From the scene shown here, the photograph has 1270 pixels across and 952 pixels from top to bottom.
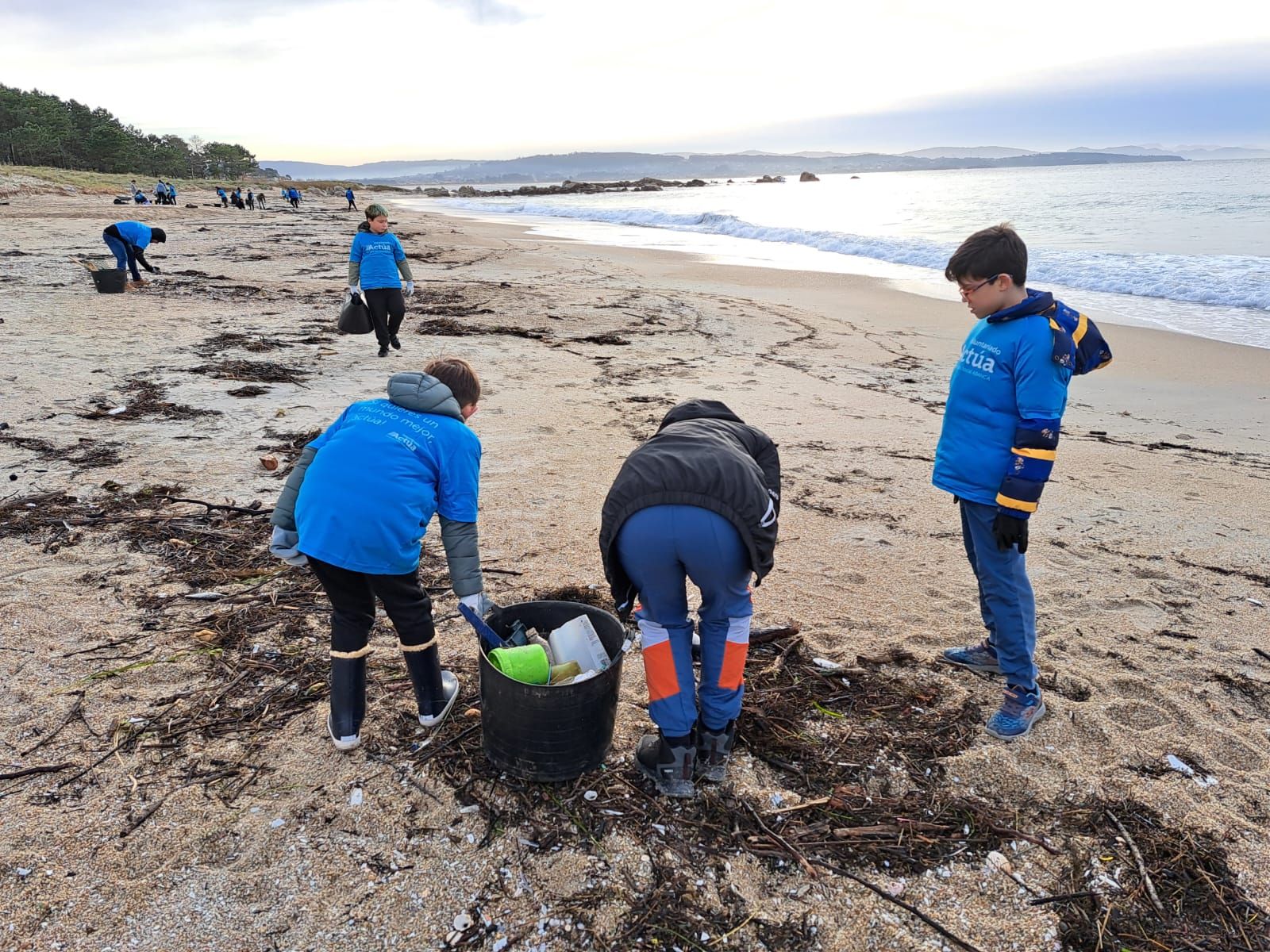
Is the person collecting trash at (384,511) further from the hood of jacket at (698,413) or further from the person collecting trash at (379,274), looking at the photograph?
the person collecting trash at (379,274)

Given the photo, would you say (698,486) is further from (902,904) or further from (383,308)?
(383,308)

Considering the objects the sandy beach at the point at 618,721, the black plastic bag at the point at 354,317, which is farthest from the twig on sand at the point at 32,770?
the black plastic bag at the point at 354,317

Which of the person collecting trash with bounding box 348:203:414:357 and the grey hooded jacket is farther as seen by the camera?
the person collecting trash with bounding box 348:203:414:357

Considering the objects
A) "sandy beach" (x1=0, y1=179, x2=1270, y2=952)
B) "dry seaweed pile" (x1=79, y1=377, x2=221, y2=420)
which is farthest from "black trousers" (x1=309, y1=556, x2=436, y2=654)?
"dry seaweed pile" (x1=79, y1=377, x2=221, y2=420)

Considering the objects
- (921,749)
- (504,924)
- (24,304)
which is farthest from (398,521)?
(24,304)

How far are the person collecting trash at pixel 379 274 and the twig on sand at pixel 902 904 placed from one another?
26.0ft

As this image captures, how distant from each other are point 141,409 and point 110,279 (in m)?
6.79

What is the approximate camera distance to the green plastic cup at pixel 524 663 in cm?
273

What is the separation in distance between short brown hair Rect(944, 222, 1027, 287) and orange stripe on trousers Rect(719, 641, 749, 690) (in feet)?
5.34

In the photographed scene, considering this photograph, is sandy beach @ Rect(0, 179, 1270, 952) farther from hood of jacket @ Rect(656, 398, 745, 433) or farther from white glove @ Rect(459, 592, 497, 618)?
hood of jacket @ Rect(656, 398, 745, 433)

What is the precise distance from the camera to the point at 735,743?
3078 millimetres

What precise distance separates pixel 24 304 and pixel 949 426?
12.9 metres

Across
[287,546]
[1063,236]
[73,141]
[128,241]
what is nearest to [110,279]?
[128,241]

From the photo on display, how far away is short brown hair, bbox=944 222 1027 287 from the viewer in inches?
114
